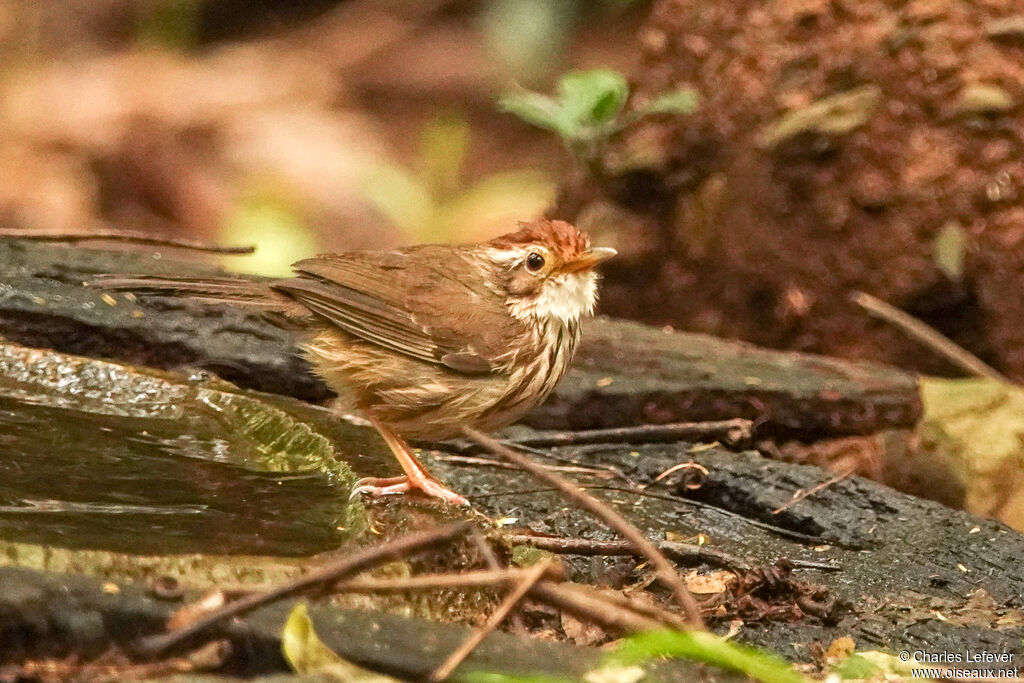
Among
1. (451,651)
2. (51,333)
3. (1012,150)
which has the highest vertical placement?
(1012,150)

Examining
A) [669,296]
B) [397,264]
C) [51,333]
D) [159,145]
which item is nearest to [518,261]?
[397,264]

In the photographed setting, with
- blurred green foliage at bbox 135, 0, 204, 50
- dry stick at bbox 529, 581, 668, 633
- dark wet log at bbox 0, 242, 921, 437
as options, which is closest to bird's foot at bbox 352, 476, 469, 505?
dark wet log at bbox 0, 242, 921, 437

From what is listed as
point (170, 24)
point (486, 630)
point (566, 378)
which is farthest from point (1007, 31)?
point (170, 24)

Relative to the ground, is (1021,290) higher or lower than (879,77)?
lower

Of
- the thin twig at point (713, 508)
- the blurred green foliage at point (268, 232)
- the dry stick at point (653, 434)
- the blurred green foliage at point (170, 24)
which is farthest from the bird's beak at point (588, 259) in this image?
the blurred green foliage at point (170, 24)

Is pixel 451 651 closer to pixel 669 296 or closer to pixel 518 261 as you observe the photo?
pixel 518 261

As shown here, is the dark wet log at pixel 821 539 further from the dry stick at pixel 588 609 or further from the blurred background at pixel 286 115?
the blurred background at pixel 286 115

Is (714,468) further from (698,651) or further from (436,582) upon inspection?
(436,582)

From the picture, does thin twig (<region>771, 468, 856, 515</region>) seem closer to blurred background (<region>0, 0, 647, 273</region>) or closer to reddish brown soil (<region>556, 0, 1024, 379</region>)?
reddish brown soil (<region>556, 0, 1024, 379</region>)
